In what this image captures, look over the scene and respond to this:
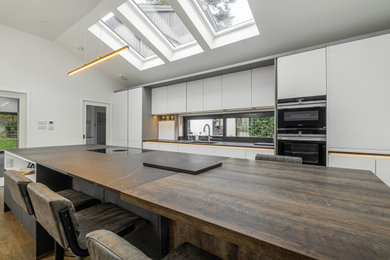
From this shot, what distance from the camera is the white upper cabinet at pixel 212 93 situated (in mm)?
3580

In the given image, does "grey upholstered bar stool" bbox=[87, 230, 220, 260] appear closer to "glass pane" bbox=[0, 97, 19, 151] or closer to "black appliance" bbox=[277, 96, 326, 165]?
"black appliance" bbox=[277, 96, 326, 165]

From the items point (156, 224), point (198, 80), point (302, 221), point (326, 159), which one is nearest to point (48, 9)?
point (198, 80)

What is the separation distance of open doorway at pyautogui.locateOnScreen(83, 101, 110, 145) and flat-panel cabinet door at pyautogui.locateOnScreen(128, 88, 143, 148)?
0.92 m

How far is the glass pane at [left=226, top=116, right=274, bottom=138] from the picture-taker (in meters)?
3.44

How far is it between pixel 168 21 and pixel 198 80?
127 cm

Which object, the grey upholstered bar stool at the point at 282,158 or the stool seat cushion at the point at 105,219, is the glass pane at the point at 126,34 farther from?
the stool seat cushion at the point at 105,219

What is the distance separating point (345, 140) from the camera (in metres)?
2.25

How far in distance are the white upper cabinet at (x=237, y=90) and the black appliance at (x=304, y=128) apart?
0.74 m

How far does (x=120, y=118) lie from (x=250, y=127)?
367cm

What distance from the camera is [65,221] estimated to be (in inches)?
32.2

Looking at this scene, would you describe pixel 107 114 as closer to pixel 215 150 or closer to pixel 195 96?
pixel 195 96

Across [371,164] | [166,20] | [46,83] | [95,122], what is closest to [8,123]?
[46,83]

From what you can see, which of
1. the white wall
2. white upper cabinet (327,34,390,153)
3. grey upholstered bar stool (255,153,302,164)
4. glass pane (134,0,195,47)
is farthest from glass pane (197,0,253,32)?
the white wall

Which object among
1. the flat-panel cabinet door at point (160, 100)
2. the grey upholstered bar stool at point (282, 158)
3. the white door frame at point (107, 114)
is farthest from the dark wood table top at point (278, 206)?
the white door frame at point (107, 114)
